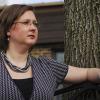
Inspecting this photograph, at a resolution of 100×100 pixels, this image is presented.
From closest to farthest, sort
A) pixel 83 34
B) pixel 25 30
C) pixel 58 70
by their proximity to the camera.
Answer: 1. pixel 25 30
2. pixel 58 70
3. pixel 83 34

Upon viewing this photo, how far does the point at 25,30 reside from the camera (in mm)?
3275

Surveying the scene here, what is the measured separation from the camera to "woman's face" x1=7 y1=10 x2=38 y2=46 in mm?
3268

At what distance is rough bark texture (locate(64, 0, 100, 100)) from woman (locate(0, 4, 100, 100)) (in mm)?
190

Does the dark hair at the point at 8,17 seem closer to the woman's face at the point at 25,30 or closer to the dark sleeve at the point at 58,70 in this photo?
the woman's face at the point at 25,30

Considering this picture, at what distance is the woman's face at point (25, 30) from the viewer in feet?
10.7

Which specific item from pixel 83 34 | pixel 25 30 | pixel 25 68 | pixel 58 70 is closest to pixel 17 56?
pixel 25 68

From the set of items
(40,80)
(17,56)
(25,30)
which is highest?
(25,30)

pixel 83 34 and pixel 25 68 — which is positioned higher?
pixel 83 34

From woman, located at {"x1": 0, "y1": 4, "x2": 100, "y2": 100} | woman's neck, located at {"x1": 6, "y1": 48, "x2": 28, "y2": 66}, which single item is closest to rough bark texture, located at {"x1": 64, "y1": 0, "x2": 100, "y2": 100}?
woman, located at {"x1": 0, "y1": 4, "x2": 100, "y2": 100}

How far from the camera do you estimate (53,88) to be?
3354 mm

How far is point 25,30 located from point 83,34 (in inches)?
23.2

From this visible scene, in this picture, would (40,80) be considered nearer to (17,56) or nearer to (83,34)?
(17,56)

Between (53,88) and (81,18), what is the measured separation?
0.66m

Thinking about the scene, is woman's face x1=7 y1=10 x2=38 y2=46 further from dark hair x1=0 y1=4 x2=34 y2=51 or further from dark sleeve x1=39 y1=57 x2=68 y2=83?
Answer: dark sleeve x1=39 y1=57 x2=68 y2=83
